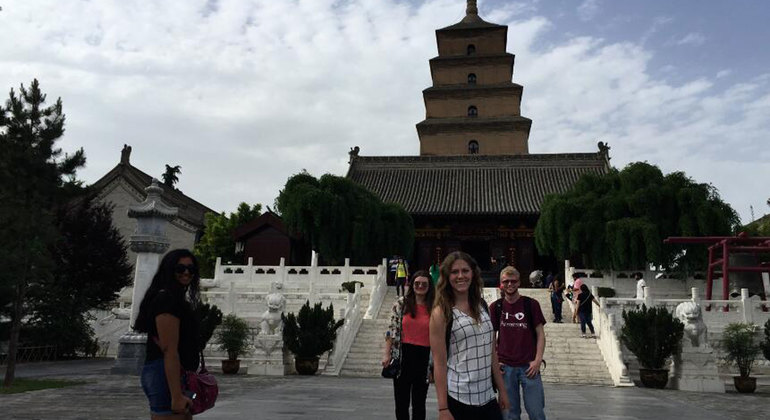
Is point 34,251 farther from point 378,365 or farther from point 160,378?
point 160,378

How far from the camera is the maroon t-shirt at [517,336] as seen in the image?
408 centimetres

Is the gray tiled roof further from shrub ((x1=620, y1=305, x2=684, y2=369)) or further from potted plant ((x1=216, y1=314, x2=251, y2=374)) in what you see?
shrub ((x1=620, y1=305, x2=684, y2=369))

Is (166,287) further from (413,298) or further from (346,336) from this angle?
(346,336)

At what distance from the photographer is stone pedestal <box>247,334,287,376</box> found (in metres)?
11.0

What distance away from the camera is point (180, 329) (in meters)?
2.90

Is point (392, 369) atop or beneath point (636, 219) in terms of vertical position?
beneath

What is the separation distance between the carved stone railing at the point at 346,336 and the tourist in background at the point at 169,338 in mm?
8636

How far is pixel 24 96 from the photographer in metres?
19.0

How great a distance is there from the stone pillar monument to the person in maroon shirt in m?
7.73

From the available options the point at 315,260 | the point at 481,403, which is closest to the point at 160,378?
the point at 481,403

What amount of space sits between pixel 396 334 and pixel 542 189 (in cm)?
2487

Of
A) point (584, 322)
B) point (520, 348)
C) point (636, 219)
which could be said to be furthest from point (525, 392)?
point (636, 219)

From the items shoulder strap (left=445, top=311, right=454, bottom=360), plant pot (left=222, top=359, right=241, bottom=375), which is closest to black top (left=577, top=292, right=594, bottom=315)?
plant pot (left=222, top=359, right=241, bottom=375)

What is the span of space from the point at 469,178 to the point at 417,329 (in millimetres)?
25796
